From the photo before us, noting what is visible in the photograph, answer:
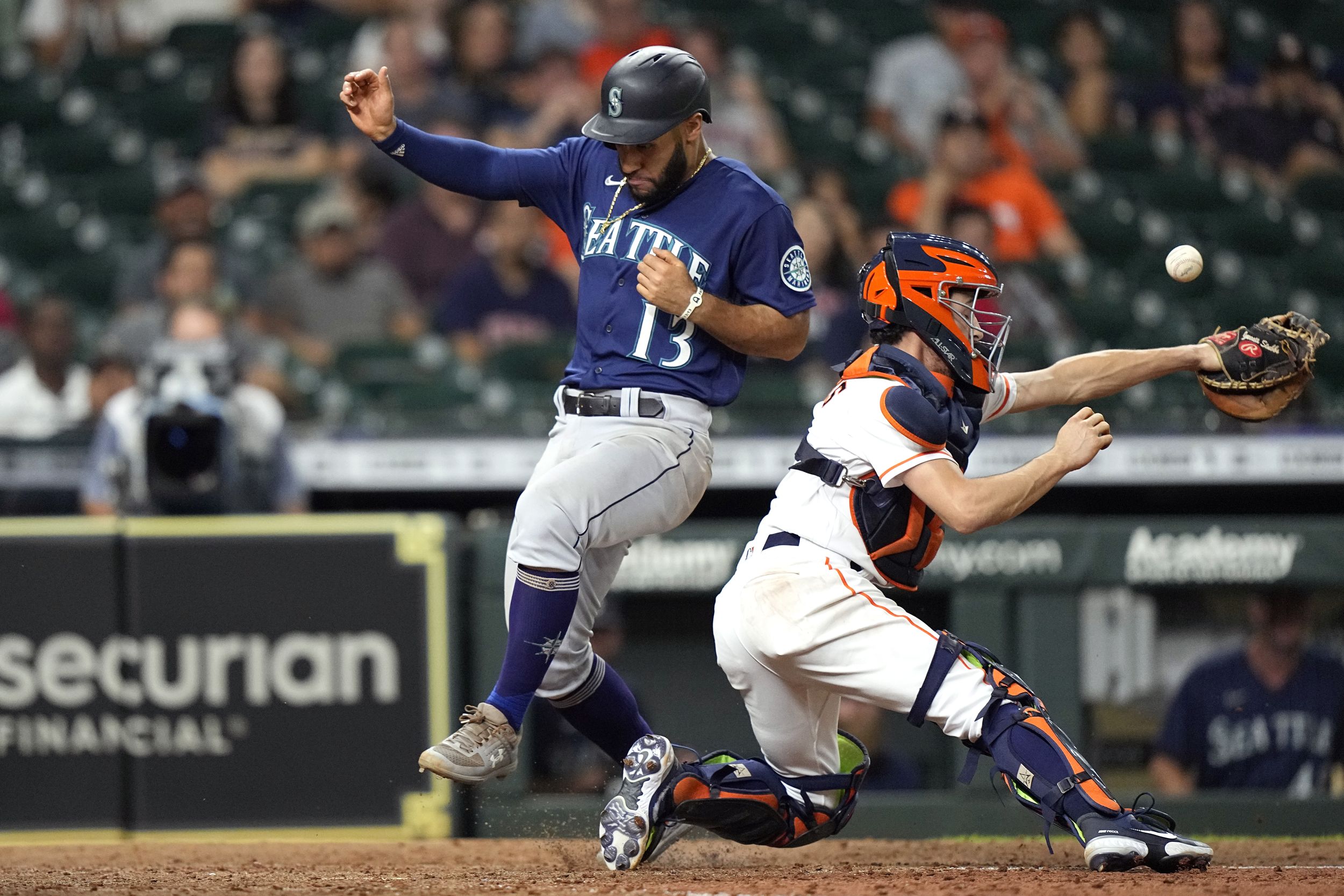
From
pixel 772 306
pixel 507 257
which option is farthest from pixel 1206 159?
pixel 772 306

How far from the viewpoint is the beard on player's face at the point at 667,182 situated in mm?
3721

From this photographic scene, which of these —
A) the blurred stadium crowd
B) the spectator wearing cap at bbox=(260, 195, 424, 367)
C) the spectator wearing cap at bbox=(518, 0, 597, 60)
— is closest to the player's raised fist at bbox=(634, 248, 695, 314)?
the blurred stadium crowd

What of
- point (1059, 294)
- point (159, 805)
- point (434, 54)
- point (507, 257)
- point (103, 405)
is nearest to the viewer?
point (159, 805)

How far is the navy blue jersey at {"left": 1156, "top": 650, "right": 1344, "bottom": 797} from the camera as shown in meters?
5.37

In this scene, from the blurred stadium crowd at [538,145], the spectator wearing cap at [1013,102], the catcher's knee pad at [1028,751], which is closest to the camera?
the catcher's knee pad at [1028,751]

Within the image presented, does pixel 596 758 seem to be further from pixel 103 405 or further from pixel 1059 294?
pixel 1059 294

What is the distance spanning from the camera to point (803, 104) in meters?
8.85

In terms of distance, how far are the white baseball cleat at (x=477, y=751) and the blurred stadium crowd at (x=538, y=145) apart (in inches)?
89.6

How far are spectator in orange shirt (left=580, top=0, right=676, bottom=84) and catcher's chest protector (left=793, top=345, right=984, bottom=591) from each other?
484cm

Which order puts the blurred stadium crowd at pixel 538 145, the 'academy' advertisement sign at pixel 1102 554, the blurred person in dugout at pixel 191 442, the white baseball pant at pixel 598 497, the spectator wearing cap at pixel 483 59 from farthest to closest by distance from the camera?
the spectator wearing cap at pixel 483 59 < the blurred stadium crowd at pixel 538 145 < the 'academy' advertisement sign at pixel 1102 554 < the blurred person in dugout at pixel 191 442 < the white baseball pant at pixel 598 497

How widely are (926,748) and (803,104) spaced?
4.37m

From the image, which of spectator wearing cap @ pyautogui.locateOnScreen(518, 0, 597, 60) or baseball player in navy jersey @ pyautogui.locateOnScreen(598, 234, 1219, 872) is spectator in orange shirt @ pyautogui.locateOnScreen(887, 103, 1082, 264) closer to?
spectator wearing cap @ pyautogui.locateOnScreen(518, 0, 597, 60)

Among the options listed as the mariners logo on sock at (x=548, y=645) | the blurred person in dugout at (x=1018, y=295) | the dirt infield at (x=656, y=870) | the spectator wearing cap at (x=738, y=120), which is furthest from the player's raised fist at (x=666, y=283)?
the spectator wearing cap at (x=738, y=120)

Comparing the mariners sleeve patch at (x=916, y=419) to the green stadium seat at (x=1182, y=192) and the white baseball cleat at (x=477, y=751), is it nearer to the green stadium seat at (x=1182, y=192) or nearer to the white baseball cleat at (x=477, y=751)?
the white baseball cleat at (x=477, y=751)
